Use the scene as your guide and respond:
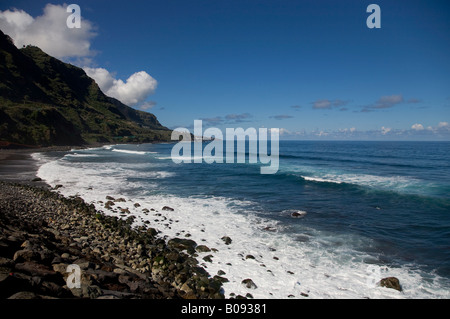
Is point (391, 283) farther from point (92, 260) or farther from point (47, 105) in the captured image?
point (47, 105)

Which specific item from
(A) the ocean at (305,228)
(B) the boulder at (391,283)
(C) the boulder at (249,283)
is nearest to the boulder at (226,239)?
(A) the ocean at (305,228)

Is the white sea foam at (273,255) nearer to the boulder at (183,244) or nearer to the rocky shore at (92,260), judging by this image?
the boulder at (183,244)

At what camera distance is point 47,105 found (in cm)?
9912

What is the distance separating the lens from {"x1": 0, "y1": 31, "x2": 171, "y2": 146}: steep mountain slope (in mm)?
66500

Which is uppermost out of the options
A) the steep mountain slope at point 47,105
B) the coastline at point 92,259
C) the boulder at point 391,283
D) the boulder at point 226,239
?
the steep mountain slope at point 47,105

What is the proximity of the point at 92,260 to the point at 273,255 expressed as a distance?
24.3ft

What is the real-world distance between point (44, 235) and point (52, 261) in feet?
9.94

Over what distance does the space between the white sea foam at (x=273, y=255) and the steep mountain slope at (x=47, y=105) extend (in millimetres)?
66826

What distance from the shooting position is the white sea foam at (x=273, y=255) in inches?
319

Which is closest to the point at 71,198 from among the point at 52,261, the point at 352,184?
the point at 52,261

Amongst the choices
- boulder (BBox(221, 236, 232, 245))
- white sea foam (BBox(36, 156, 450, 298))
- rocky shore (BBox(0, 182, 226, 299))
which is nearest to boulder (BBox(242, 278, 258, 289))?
white sea foam (BBox(36, 156, 450, 298))

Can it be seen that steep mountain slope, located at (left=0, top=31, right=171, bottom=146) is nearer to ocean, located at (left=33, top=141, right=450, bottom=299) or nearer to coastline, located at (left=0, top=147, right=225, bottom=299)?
ocean, located at (left=33, top=141, right=450, bottom=299)

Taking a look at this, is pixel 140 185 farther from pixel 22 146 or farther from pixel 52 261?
pixel 22 146

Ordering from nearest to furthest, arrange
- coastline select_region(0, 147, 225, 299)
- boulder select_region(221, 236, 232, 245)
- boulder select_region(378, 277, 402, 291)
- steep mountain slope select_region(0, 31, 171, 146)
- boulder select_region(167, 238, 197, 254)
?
1. coastline select_region(0, 147, 225, 299)
2. boulder select_region(378, 277, 402, 291)
3. boulder select_region(167, 238, 197, 254)
4. boulder select_region(221, 236, 232, 245)
5. steep mountain slope select_region(0, 31, 171, 146)
